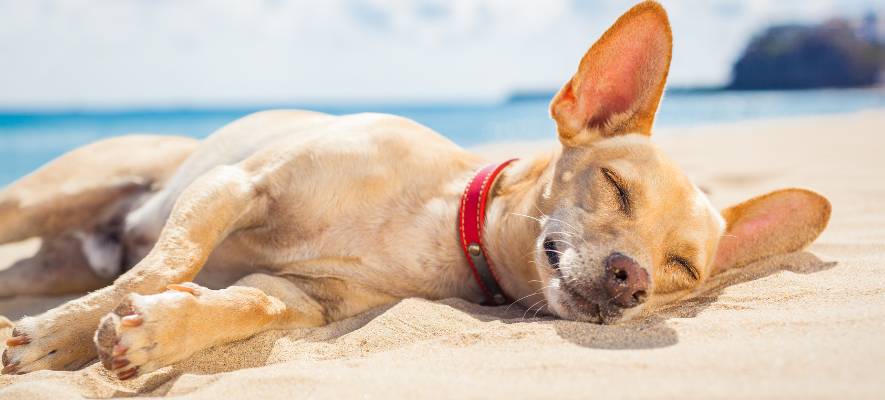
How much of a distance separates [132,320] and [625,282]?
1659 millimetres

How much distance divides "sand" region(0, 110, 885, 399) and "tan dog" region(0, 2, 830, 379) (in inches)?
5.9

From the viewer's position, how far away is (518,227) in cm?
304

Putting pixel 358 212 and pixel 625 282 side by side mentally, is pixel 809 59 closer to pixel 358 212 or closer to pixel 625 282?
pixel 358 212

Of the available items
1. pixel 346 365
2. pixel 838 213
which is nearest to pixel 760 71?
pixel 838 213

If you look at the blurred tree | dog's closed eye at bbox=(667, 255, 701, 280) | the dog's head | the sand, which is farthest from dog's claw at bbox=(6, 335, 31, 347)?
the blurred tree

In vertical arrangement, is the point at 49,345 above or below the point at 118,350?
below

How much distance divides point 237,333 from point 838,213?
3722 mm

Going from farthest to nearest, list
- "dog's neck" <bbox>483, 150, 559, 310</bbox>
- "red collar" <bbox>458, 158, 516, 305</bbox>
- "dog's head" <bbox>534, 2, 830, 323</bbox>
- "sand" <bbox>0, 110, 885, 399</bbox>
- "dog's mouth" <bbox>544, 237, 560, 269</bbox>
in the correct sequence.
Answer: "red collar" <bbox>458, 158, 516, 305</bbox> → "dog's neck" <bbox>483, 150, 559, 310</bbox> → "dog's mouth" <bbox>544, 237, 560, 269</bbox> → "dog's head" <bbox>534, 2, 830, 323</bbox> → "sand" <bbox>0, 110, 885, 399</bbox>

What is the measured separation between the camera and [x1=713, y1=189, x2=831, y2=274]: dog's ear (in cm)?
337

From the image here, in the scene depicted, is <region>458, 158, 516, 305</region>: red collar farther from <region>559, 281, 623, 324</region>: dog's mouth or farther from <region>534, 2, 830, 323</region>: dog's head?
<region>559, 281, 623, 324</region>: dog's mouth

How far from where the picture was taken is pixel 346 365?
2.13 metres

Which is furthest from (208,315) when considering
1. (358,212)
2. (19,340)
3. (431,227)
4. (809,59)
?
(809,59)

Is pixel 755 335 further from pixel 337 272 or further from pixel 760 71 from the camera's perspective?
pixel 760 71

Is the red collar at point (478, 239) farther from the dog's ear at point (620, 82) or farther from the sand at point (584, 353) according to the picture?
the dog's ear at point (620, 82)
